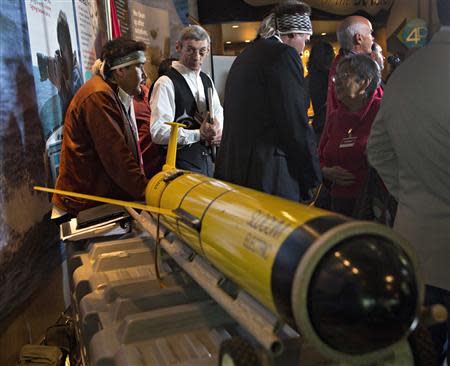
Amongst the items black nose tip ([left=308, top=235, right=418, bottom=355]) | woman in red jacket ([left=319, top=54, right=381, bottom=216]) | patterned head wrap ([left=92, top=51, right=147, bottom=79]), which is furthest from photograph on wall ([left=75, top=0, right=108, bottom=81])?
black nose tip ([left=308, top=235, right=418, bottom=355])

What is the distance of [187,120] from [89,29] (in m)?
1.45

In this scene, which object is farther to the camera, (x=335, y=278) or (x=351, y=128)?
(x=351, y=128)

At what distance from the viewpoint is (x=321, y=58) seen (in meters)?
4.12

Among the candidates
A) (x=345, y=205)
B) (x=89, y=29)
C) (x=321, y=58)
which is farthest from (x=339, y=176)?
(x=89, y=29)

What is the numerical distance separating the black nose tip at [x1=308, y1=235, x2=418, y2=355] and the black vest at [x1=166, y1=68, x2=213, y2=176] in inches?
79.1

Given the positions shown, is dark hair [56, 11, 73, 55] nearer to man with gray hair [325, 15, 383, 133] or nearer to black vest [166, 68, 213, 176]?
A: black vest [166, 68, 213, 176]

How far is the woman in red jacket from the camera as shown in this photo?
2.55 meters

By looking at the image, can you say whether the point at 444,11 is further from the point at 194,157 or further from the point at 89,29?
the point at 89,29

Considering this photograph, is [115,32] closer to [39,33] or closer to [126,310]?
[39,33]

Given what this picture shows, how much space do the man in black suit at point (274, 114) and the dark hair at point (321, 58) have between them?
188cm

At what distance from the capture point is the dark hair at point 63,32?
10.4 feet

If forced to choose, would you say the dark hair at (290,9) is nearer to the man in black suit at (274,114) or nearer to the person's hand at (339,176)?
the man in black suit at (274,114)

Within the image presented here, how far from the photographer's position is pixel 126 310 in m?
1.62

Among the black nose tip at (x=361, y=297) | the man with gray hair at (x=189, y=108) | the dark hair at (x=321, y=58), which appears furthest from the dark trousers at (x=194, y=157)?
the black nose tip at (x=361, y=297)
